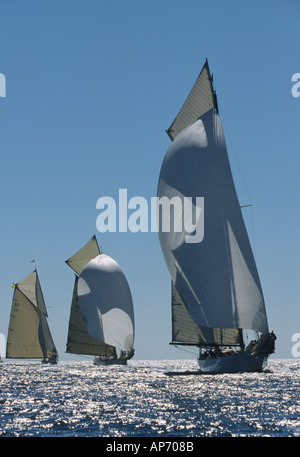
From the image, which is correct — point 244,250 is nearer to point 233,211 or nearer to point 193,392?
point 233,211

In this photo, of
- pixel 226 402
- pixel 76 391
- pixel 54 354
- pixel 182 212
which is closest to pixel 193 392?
pixel 226 402

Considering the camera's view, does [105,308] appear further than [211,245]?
Yes

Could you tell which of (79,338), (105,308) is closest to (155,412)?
(105,308)

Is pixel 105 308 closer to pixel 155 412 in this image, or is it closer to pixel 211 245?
pixel 211 245

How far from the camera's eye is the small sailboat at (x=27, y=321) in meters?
97.9

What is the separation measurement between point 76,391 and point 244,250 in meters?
19.0

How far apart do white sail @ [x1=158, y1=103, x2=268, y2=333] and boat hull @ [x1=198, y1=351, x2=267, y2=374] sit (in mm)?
4395

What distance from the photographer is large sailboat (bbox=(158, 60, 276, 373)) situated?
4928 centimetres

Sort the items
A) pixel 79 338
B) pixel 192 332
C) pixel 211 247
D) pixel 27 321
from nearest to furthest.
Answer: pixel 211 247 → pixel 192 332 → pixel 79 338 → pixel 27 321

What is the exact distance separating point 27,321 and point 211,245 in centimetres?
5699

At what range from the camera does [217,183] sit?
5281cm

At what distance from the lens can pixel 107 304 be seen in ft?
268

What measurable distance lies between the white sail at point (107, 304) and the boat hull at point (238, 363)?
89.4ft

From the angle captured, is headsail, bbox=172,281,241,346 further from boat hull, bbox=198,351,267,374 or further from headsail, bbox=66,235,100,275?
headsail, bbox=66,235,100,275
